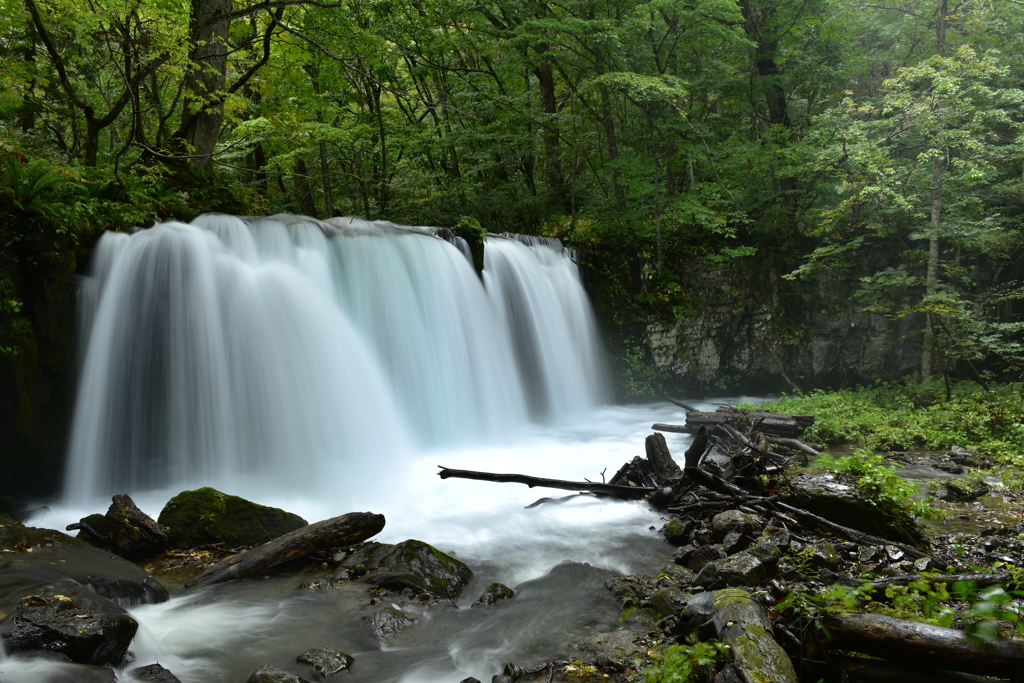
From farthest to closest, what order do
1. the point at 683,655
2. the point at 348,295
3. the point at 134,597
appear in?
1. the point at 348,295
2. the point at 134,597
3. the point at 683,655

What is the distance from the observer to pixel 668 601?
151 inches

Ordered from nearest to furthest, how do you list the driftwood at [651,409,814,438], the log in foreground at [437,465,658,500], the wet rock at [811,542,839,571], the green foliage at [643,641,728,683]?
the green foliage at [643,641,728,683]
the wet rock at [811,542,839,571]
the log in foreground at [437,465,658,500]
the driftwood at [651,409,814,438]

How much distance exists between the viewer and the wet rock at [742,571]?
3604mm

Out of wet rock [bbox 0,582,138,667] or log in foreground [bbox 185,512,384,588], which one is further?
log in foreground [bbox 185,512,384,588]

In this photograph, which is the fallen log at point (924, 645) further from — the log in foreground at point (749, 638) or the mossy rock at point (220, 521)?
the mossy rock at point (220, 521)

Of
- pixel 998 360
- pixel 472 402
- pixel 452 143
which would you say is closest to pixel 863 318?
pixel 998 360

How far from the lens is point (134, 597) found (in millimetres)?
4090

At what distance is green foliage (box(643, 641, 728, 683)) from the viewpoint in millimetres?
2664

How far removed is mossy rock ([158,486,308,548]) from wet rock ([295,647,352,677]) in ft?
6.17

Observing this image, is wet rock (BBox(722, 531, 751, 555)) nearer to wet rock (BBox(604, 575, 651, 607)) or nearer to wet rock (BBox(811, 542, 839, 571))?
wet rock (BBox(811, 542, 839, 571))

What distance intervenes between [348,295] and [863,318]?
39.2ft

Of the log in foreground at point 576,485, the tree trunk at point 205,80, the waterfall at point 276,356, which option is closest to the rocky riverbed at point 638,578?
the log in foreground at point 576,485

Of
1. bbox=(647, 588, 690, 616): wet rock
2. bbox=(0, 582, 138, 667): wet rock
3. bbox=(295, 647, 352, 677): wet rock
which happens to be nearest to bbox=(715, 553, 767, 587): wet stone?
bbox=(647, 588, 690, 616): wet rock

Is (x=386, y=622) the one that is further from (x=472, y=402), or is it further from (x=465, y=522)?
(x=472, y=402)
